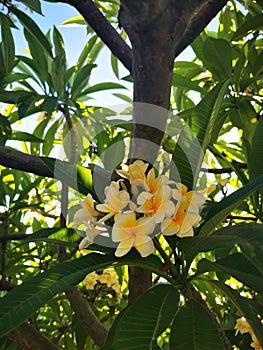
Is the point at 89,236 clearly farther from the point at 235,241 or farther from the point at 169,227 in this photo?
the point at 235,241

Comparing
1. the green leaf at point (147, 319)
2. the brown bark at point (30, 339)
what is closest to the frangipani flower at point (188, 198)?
the green leaf at point (147, 319)

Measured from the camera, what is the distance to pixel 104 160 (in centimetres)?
112

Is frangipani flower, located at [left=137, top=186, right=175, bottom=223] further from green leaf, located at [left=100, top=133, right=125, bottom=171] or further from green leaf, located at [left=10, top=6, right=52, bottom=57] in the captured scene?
green leaf, located at [left=10, top=6, right=52, bottom=57]

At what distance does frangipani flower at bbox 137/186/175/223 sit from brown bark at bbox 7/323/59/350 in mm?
532

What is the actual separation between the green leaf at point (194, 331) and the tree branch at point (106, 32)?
1.63 feet

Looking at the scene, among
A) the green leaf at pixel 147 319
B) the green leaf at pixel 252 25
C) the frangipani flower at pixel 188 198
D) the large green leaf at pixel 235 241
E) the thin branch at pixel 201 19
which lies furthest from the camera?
the green leaf at pixel 252 25

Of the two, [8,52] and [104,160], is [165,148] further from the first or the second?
[8,52]

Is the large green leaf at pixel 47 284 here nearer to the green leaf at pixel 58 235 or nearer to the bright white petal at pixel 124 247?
the bright white petal at pixel 124 247

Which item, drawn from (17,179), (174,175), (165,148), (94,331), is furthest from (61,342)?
(174,175)

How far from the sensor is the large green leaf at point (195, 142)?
78cm

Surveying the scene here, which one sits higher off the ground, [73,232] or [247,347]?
[73,232]

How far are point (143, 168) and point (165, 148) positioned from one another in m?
0.54

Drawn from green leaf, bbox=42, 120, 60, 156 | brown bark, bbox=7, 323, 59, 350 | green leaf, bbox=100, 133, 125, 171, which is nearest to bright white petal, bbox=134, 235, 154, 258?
green leaf, bbox=100, 133, 125, 171

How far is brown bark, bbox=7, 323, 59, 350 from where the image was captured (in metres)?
1.14
